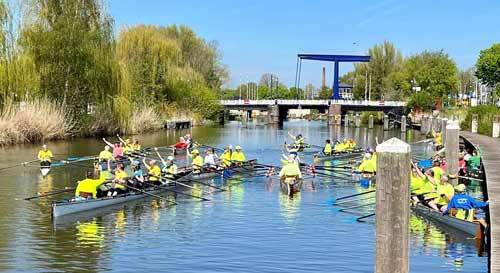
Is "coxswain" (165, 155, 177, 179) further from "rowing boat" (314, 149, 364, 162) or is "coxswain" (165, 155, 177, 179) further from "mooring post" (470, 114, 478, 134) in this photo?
"mooring post" (470, 114, 478, 134)

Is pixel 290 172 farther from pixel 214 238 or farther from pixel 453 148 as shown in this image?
pixel 214 238

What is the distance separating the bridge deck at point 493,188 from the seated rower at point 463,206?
476mm

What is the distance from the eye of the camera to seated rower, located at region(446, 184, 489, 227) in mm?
18516

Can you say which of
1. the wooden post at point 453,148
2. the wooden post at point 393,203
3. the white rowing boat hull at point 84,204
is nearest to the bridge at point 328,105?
the wooden post at point 453,148

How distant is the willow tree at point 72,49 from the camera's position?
166 ft

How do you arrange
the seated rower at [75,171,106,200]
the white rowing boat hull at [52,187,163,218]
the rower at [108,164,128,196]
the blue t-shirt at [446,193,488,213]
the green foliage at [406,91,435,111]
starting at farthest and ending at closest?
the green foliage at [406,91,435,111] < the rower at [108,164,128,196] < the seated rower at [75,171,106,200] < the white rowing boat hull at [52,187,163,218] < the blue t-shirt at [446,193,488,213]

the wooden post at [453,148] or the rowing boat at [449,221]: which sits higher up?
the wooden post at [453,148]

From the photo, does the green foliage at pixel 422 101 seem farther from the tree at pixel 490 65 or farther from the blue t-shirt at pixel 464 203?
the blue t-shirt at pixel 464 203

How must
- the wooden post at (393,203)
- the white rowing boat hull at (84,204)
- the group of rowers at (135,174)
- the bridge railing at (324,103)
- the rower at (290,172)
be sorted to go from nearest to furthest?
the wooden post at (393,203) < the white rowing boat hull at (84,204) < the group of rowers at (135,174) < the rower at (290,172) < the bridge railing at (324,103)

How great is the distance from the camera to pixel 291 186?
2672cm

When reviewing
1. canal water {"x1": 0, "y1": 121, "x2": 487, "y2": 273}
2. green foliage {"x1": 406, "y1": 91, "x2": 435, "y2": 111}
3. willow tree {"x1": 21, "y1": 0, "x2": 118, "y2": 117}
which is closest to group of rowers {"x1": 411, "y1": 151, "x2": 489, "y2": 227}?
canal water {"x1": 0, "y1": 121, "x2": 487, "y2": 273}

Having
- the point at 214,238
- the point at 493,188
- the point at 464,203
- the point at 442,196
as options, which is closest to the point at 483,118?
the point at 493,188

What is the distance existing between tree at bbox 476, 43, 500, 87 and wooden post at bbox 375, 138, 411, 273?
225 feet

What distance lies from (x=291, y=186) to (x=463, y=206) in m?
9.22
